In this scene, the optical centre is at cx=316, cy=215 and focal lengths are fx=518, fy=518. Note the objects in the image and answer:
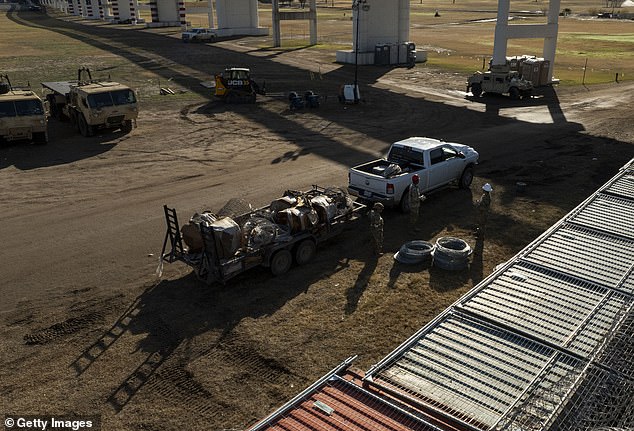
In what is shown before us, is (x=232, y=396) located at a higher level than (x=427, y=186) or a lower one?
lower

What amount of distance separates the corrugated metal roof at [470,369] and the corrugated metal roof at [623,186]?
280 inches

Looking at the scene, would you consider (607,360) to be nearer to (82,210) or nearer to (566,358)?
(566,358)

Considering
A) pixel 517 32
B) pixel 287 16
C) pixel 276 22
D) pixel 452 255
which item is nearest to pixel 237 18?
pixel 276 22

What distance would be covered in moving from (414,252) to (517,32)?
31030 mm

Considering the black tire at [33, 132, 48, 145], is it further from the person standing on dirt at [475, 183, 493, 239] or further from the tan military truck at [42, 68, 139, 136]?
the person standing on dirt at [475, 183, 493, 239]

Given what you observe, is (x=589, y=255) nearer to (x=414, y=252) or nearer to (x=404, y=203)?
(x=414, y=252)

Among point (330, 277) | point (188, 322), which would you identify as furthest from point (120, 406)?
point (330, 277)

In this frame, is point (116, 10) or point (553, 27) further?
point (116, 10)

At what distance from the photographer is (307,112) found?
3133cm

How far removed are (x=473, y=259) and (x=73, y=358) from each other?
961cm

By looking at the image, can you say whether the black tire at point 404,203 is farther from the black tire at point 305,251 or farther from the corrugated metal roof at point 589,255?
the corrugated metal roof at point 589,255

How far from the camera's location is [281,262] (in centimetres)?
1274

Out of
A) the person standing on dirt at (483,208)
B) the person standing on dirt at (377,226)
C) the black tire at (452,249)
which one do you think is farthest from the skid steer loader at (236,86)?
the black tire at (452,249)

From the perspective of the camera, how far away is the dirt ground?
30.3ft
